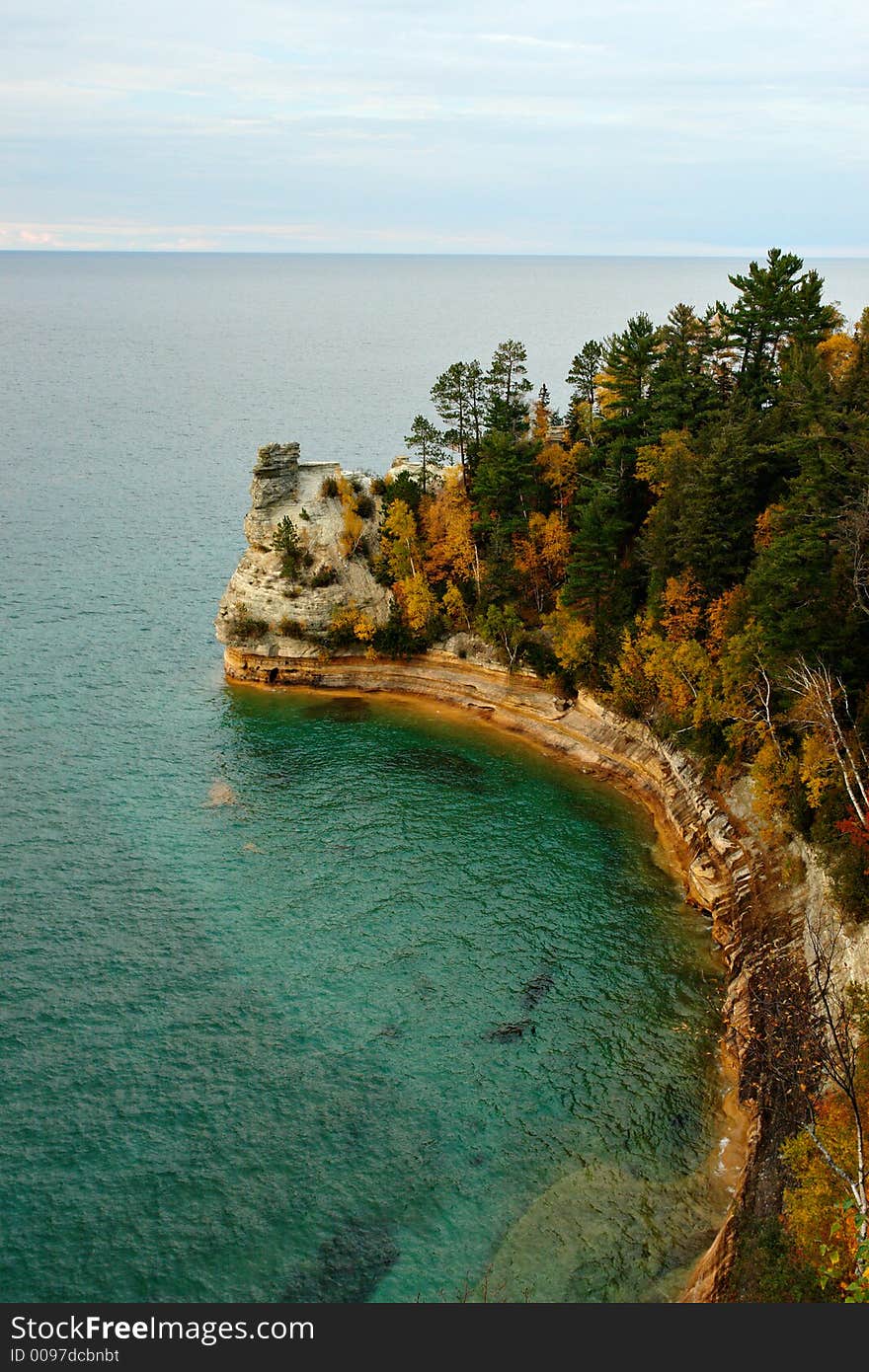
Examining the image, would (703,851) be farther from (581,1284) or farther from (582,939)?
(581,1284)

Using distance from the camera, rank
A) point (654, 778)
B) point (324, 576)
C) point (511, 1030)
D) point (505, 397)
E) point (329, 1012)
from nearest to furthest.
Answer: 1. point (511, 1030)
2. point (329, 1012)
3. point (654, 778)
4. point (505, 397)
5. point (324, 576)

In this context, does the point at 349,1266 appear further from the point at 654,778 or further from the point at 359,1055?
the point at 654,778

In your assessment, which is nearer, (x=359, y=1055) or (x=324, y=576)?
(x=359, y=1055)

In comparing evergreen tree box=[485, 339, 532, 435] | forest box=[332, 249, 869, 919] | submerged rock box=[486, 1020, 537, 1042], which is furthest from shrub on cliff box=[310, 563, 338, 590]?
submerged rock box=[486, 1020, 537, 1042]

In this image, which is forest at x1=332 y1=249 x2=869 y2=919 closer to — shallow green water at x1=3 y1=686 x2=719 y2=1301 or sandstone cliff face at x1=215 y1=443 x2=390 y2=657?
sandstone cliff face at x1=215 y1=443 x2=390 y2=657

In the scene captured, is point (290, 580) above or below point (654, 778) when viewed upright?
above

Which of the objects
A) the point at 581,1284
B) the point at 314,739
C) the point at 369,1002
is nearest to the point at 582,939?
the point at 369,1002

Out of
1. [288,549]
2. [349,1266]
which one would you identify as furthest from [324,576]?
[349,1266]
